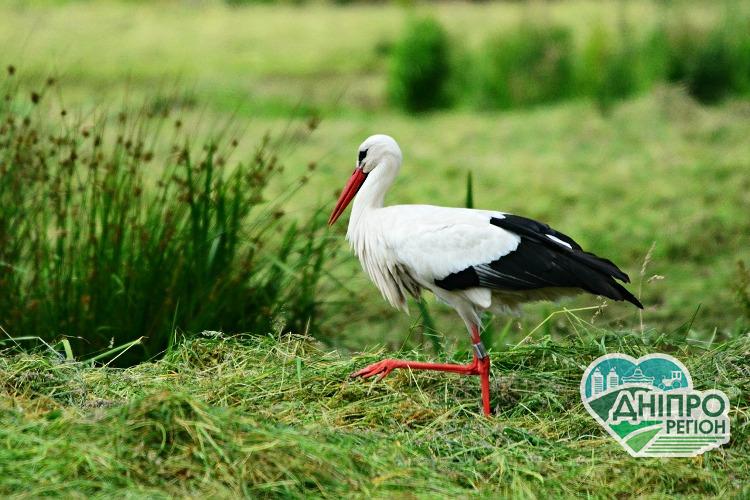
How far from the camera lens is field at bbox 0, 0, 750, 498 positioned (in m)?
2.64

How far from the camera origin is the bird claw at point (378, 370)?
3359mm

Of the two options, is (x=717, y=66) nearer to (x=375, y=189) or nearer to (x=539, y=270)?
(x=375, y=189)

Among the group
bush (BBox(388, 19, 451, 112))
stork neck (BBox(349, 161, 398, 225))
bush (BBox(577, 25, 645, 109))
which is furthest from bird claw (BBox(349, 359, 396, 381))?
bush (BBox(388, 19, 451, 112))

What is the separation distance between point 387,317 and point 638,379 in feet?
6.92

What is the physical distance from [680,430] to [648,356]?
13.1 inches

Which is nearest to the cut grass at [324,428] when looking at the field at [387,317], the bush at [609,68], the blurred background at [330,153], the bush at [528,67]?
the field at [387,317]

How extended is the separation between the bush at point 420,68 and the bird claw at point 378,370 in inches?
229

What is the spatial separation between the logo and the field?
0.19 ft

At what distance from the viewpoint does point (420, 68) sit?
29.9 ft

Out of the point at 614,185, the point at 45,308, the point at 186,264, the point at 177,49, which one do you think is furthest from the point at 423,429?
the point at 177,49

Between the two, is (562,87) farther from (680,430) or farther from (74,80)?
(680,430)

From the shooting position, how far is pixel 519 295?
11.6 feet

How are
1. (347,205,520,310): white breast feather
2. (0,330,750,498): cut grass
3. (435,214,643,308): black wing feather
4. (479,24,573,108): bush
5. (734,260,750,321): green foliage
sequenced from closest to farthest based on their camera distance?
(0,330,750,498): cut grass < (435,214,643,308): black wing feather < (347,205,520,310): white breast feather < (734,260,750,321): green foliage < (479,24,573,108): bush

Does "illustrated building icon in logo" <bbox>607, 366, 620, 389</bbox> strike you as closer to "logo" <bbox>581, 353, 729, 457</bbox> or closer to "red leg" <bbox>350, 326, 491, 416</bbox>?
"logo" <bbox>581, 353, 729, 457</bbox>
